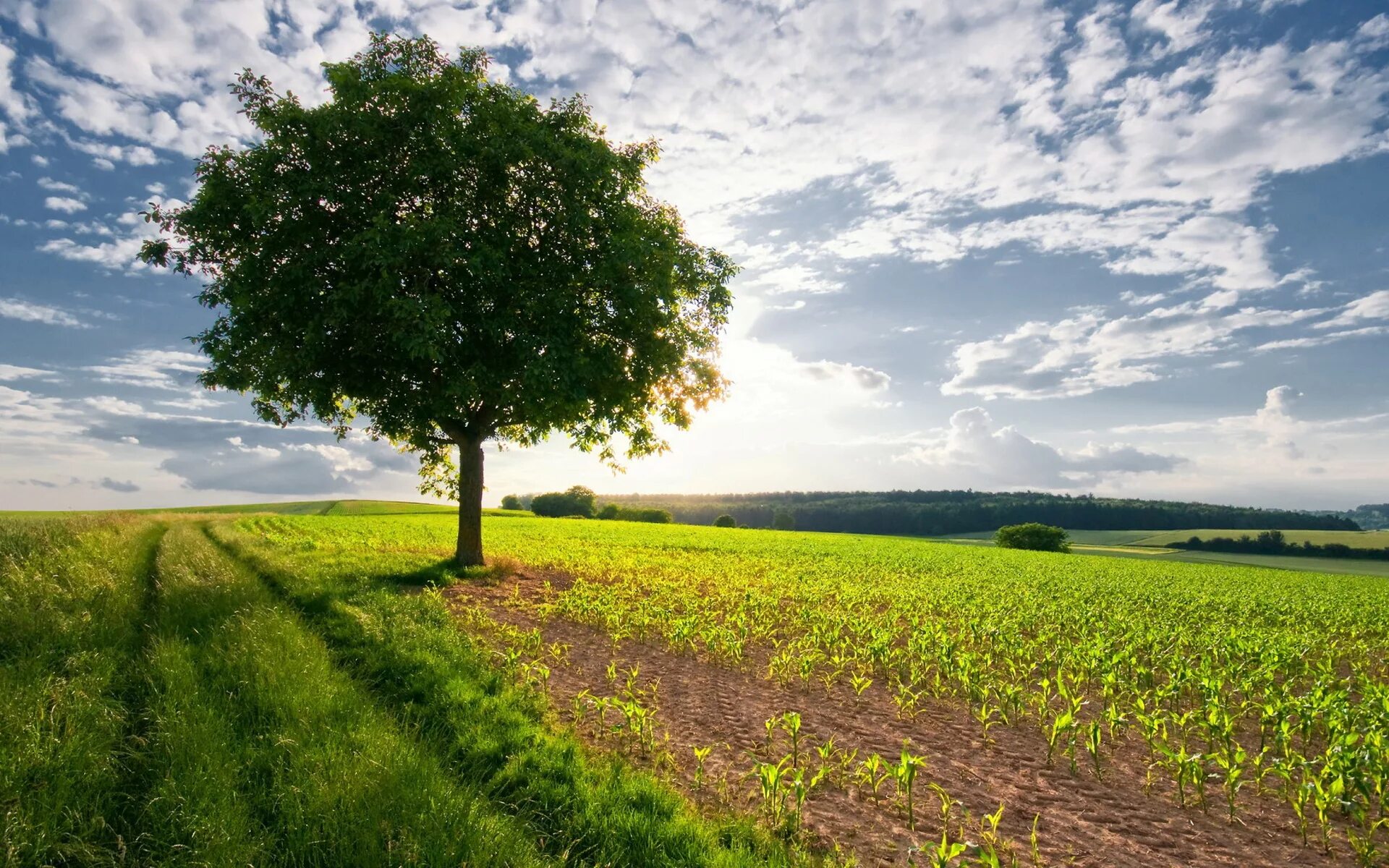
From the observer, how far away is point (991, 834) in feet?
20.0

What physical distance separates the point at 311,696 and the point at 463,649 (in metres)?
3.25

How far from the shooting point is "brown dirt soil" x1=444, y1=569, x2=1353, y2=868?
244 inches

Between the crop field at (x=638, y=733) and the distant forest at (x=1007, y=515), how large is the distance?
90976mm

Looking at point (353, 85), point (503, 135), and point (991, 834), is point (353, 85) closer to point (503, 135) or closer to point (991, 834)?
point (503, 135)

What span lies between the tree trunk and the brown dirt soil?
1251cm

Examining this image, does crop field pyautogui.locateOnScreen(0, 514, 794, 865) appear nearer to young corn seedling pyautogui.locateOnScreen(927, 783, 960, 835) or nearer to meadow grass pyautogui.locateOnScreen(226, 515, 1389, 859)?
meadow grass pyautogui.locateOnScreen(226, 515, 1389, 859)

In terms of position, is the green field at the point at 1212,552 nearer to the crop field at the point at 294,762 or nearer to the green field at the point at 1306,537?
the green field at the point at 1306,537

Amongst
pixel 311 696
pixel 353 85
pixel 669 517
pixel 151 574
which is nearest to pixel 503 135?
pixel 353 85

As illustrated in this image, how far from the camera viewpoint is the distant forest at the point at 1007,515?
106 m

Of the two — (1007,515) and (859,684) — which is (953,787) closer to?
(859,684)

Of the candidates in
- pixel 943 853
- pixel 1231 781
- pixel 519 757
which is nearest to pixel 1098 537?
pixel 1231 781

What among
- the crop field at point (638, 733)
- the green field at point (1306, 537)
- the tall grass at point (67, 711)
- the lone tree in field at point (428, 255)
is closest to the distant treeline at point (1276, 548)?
the green field at point (1306, 537)

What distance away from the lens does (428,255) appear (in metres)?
A: 18.0

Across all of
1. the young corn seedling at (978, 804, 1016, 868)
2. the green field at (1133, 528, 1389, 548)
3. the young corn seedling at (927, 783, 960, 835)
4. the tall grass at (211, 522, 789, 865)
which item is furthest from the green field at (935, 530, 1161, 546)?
the young corn seedling at (978, 804, 1016, 868)
